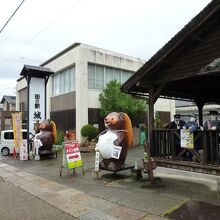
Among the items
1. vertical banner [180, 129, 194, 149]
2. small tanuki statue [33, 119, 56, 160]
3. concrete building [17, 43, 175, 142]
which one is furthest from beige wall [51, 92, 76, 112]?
vertical banner [180, 129, 194, 149]

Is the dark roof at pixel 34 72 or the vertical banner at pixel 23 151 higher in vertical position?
the dark roof at pixel 34 72

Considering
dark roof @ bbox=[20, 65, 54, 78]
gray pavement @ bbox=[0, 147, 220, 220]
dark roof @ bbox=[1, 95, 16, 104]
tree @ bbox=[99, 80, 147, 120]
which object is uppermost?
dark roof @ bbox=[1, 95, 16, 104]

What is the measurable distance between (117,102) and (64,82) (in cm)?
555

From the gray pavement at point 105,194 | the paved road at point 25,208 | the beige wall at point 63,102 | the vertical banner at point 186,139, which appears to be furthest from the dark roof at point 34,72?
the vertical banner at point 186,139

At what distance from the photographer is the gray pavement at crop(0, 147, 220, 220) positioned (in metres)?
5.71

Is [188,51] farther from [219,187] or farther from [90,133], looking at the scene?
[90,133]

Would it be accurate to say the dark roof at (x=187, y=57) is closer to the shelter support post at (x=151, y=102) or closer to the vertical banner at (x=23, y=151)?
the shelter support post at (x=151, y=102)

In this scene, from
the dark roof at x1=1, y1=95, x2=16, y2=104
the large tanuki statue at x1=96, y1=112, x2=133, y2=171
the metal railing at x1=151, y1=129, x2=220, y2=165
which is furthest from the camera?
the dark roof at x1=1, y1=95, x2=16, y2=104

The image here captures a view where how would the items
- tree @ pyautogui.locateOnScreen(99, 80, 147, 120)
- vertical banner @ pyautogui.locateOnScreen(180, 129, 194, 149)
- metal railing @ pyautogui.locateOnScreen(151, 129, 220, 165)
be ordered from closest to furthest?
metal railing @ pyautogui.locateOnScreen(151, 129, 220, 165)
vertical banner @ pyautogui.locateOnScreen(180, 129, 194, 149)
tree @ pyautogui.locateOnScreen(99, 80, 147, 120)

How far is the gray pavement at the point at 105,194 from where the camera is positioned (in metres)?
5.71

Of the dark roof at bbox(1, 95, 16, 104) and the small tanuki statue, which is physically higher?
the dark roof at bbox(1, 95, 16, 104)

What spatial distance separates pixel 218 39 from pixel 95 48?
1369 cm

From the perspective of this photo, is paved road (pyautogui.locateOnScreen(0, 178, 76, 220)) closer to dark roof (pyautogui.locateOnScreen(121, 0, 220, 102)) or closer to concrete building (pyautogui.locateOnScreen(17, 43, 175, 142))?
dark roof (pyautogui.locateOnScreen(121, 0, 220, 102))

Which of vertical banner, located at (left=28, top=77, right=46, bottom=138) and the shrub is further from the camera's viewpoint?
the shrub
